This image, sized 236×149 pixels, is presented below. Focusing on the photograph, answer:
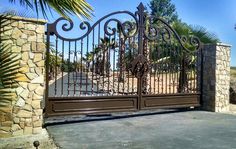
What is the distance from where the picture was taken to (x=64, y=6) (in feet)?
13.6

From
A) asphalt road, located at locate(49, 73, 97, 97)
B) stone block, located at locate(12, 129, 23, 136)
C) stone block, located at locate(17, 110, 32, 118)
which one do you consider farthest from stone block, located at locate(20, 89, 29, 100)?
asphalt road, located at locate(49, 73, 97, 97)

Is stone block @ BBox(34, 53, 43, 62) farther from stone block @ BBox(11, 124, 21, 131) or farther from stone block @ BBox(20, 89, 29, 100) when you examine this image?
stone block @ BBox(11, 124, 21, 131)

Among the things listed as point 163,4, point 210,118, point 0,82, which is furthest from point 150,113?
point 163,4

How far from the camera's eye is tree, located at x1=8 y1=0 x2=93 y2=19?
4054 mm

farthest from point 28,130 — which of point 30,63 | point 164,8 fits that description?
point 164,8

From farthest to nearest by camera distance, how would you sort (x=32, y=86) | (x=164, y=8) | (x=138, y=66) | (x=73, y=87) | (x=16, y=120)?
(x=164, y=8) < (x=73, y=87) < (x=138, y=66) < (x=32, y=86) < (x=16, y=120)

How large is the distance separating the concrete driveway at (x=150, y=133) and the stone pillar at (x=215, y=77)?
1444 millimetres

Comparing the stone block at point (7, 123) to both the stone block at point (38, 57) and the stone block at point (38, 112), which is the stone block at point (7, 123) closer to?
the stone block at point (38, 112)

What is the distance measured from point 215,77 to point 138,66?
2811mm

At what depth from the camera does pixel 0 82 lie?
3211mm

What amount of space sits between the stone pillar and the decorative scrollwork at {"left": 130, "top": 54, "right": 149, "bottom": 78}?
2.56 meters

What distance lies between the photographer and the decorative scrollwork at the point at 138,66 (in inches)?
328

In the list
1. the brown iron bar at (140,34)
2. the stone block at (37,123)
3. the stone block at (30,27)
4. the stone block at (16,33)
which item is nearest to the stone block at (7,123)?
the stone block at (37,123)

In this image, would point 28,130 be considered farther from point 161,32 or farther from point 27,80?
point 161,32
